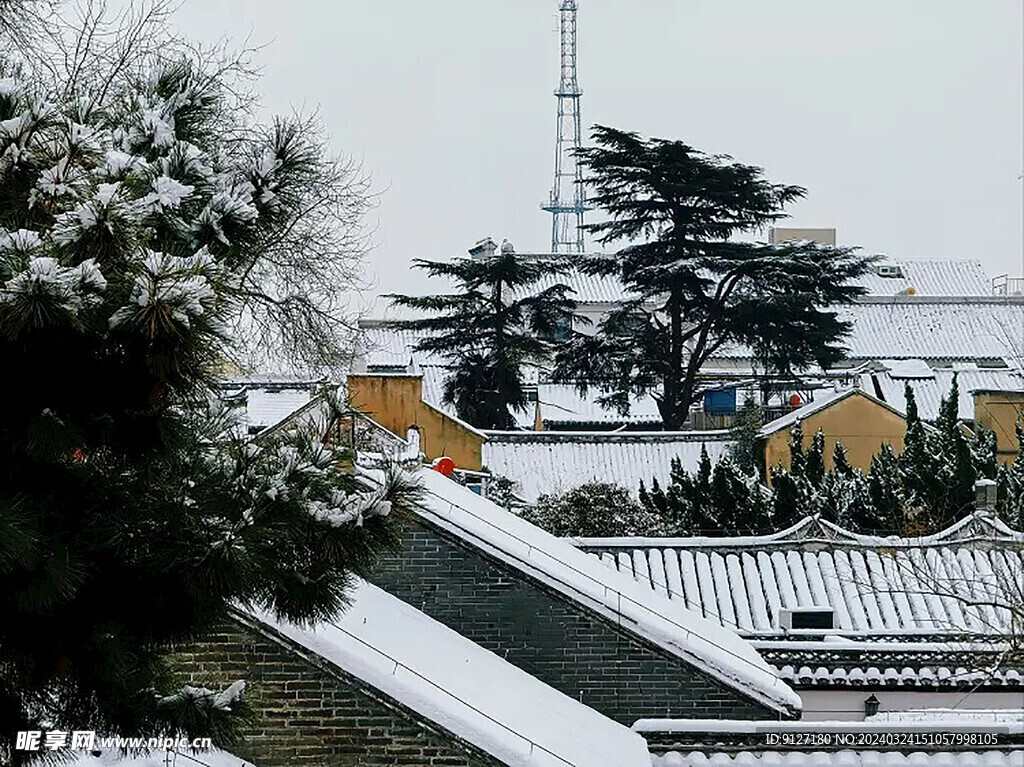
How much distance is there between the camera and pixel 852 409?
39.0 metres

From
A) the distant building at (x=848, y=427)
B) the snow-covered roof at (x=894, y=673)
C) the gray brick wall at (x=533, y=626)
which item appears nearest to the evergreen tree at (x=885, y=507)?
the distant building at (x=848, y=427)

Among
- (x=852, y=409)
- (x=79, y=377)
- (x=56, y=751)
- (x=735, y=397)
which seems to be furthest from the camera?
(x=735, y=397)

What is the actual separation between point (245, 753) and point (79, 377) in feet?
11.7

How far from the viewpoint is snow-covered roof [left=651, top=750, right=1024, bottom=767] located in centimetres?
942

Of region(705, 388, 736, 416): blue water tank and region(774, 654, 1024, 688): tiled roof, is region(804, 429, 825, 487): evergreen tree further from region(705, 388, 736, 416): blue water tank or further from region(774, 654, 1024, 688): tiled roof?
region(774, 654, 1024, 688): tiled roof

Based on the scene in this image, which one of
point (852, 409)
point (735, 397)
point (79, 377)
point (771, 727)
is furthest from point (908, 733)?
point (735, 397)

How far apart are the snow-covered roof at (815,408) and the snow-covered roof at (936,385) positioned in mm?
3555

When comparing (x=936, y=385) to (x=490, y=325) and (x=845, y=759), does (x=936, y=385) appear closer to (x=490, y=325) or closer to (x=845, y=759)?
(x=490, y=325)

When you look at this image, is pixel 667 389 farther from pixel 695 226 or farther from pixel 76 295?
pixel 76 295

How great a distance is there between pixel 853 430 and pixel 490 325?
342 inches

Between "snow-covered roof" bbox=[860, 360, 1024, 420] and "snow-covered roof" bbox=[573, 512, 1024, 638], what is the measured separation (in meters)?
24.0

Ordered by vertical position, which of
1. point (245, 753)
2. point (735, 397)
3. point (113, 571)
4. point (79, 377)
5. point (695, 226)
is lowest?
point (245, 753)

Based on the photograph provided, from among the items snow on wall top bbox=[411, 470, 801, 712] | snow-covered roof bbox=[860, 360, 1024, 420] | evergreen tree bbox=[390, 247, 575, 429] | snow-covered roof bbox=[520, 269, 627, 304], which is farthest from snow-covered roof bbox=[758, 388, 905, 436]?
snow on wall top bbox=[411, 470, 801, 712]

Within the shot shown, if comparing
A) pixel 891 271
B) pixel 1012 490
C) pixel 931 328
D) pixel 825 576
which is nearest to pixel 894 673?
pixel 825 576
